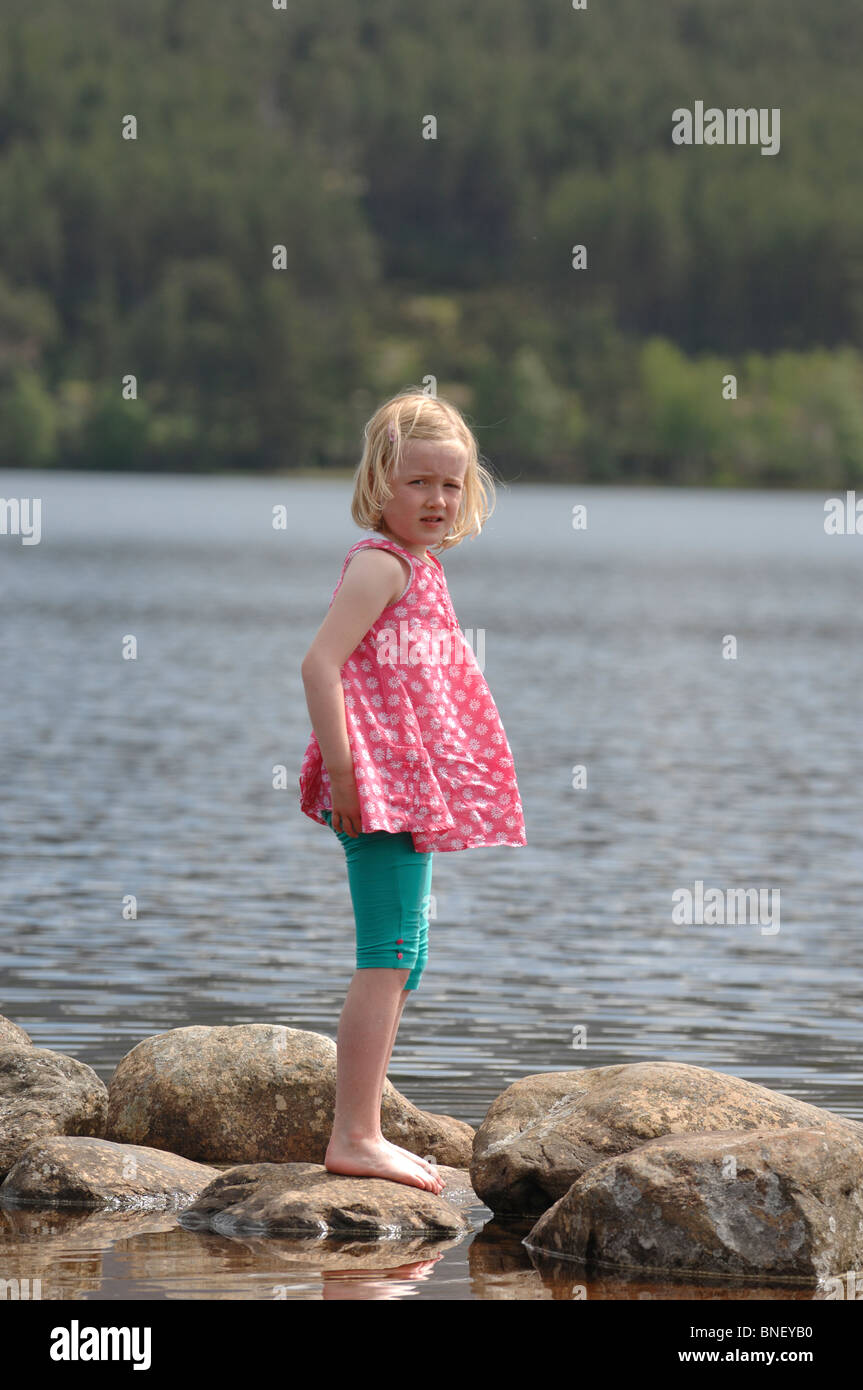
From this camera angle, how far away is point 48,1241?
6391 millimetres

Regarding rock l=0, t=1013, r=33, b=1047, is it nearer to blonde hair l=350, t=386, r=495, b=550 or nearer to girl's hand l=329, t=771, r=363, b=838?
girl's hand l=329, t=771, r=363, b=838

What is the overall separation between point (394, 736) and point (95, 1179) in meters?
1.81

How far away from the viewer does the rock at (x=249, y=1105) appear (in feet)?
25.7

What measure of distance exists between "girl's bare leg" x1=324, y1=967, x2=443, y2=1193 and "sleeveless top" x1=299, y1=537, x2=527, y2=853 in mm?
463

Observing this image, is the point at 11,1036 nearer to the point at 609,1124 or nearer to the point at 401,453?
the point at 609,1124

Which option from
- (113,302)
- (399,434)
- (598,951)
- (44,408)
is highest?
(113,302)

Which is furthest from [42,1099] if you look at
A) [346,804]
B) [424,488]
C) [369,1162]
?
[424,488]

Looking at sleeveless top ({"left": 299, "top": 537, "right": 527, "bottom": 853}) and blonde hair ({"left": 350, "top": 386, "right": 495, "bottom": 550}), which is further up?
blonde hair ({"left": 350, "top": 386, "right": 495, "bottom": 550})

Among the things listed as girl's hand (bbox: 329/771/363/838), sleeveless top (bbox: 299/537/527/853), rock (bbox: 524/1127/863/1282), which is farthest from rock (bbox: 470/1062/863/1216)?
girl's hand (bbox: 329/771/363/838)

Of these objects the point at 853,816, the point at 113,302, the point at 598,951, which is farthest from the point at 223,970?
the point at 113,302

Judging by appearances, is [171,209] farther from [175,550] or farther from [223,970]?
[223,970]

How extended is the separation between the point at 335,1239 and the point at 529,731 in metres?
19.5

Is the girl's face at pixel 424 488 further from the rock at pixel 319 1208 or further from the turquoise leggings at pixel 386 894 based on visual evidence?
the rock at pixel 319 1208

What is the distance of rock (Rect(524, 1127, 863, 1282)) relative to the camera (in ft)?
20.2
